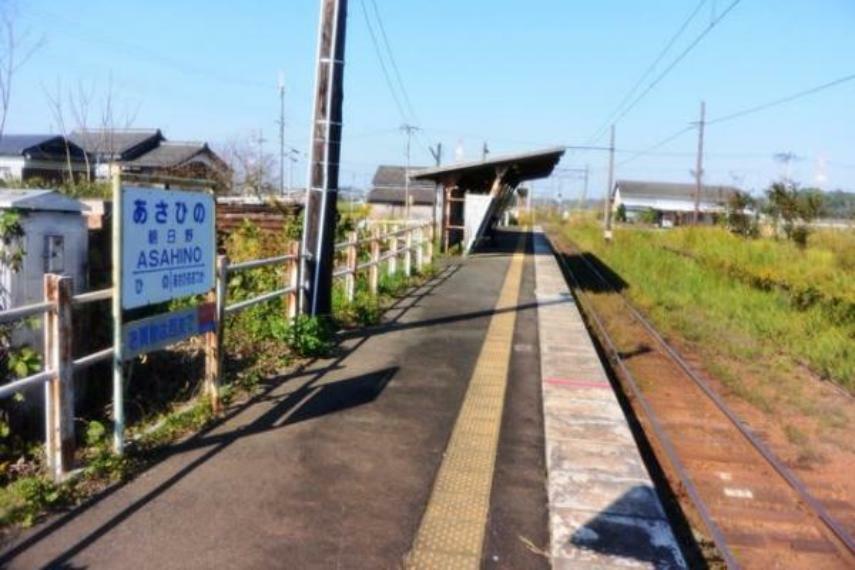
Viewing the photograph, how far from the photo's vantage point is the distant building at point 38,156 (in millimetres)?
26672

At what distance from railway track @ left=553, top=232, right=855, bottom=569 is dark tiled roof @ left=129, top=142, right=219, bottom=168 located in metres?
30.0

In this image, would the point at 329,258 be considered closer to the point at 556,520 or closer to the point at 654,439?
the point at 654,439

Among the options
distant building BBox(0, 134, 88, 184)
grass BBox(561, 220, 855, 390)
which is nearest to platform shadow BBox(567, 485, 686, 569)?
grass BBox(561, 220, 855, 390)

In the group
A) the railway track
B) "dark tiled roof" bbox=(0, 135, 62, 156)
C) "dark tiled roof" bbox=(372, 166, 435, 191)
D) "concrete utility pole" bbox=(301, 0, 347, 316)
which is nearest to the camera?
the railway track

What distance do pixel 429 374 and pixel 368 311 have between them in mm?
2845

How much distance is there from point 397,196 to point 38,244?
180 ft

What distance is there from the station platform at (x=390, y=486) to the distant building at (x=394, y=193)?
46214 mm

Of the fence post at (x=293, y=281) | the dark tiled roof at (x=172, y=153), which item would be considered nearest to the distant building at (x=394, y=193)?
the dark tiled roof at (x=172, y=153)

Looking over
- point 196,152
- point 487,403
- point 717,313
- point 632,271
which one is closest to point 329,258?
point 487,403

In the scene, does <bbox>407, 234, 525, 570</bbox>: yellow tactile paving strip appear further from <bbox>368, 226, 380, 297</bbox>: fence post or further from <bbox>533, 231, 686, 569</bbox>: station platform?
<bbox>368, 226, 380, 297</bbox>: fence post

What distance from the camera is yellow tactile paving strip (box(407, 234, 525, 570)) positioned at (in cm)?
365

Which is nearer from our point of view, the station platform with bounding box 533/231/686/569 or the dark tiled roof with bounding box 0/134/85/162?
the station platform with bounding box 533/231/686/569

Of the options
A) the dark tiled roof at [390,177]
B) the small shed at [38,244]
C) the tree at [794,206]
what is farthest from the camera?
the dark tiled roof at [390,177]

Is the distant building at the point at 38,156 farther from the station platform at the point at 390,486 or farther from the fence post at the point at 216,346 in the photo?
the station platform at the point at 390,486
